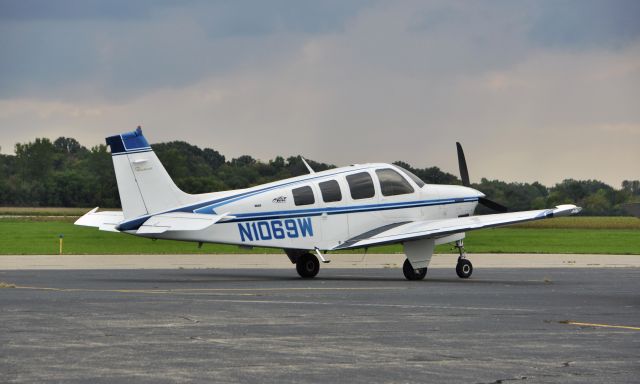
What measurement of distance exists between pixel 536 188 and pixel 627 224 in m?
13.9

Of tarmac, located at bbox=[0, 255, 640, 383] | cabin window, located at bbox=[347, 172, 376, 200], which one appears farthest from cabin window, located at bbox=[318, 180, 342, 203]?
tarmac, located at bbox=[0, 255, 640, 383]

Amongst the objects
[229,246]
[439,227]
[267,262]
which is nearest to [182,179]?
[229,246]

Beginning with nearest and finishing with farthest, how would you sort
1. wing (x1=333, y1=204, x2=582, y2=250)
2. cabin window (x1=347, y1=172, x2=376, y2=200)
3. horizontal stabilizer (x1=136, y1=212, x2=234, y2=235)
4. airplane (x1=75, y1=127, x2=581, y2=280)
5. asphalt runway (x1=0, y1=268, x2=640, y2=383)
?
1. asphalt runway (x1=0, y1=268, x2=640, y2=383)
2. horizontal stabilizer (x1=136, y1=212, x2=234, y2=235)
3. airplane (x1=75, y1=127, x2=581, y2=280)
4. wing (x1=333, y1=204, x2=582, y2=250)
5. cabin window (x1=347, y1=172, x2=376, y2=200)

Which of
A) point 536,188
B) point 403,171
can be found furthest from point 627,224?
point 403,171

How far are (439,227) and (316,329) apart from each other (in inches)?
518

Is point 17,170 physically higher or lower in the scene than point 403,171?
higher

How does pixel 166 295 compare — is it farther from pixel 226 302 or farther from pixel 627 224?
pixel 627 224

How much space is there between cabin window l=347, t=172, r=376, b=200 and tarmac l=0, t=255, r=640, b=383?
2362 mm

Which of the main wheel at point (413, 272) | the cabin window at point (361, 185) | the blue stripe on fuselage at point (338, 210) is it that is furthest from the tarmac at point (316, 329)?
the cabin window at point (361, 185)

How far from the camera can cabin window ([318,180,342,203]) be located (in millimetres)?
29453

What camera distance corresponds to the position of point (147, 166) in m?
28.4

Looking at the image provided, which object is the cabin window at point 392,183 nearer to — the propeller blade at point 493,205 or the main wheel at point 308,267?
the propeller blade at point 493,205

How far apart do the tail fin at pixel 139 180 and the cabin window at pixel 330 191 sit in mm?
3570

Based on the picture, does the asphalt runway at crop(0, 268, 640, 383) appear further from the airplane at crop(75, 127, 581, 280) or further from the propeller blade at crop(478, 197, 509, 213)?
the propeller blade at crop(478, 197, 509, 213)
